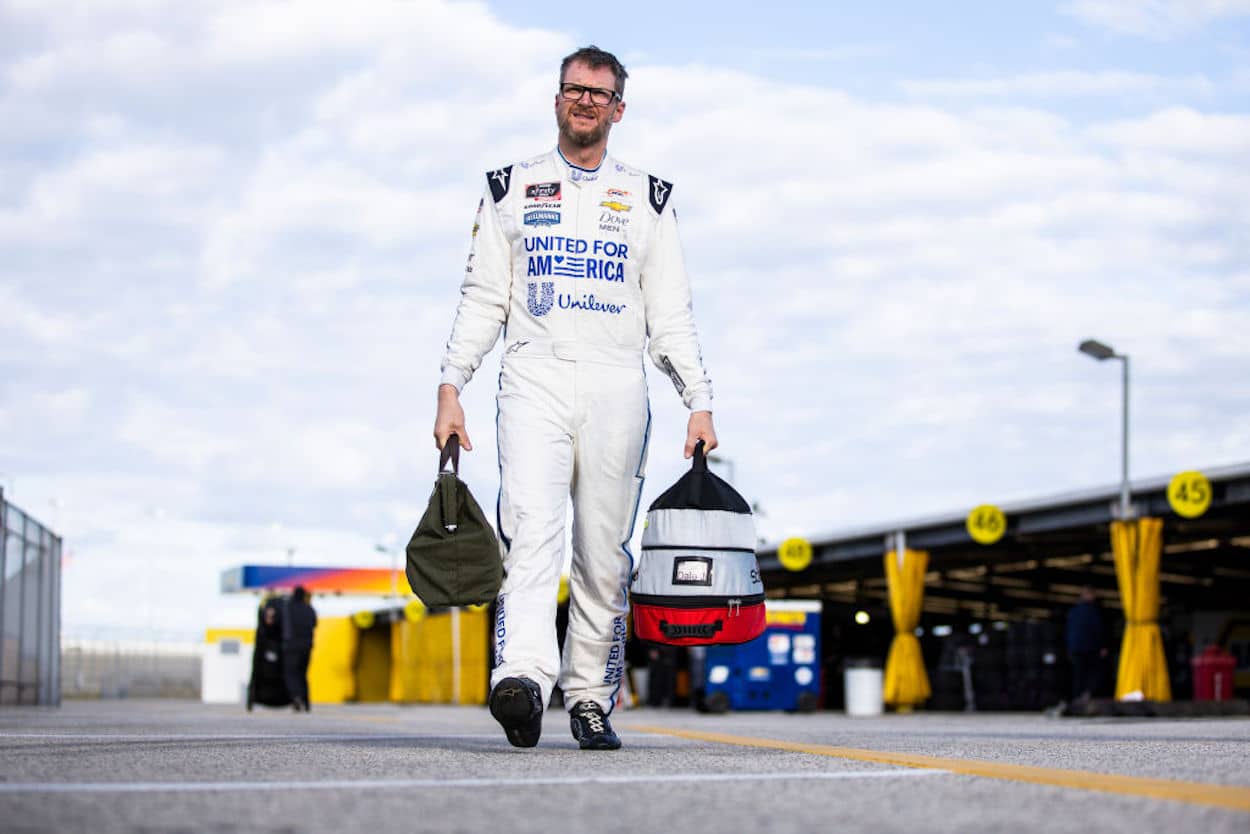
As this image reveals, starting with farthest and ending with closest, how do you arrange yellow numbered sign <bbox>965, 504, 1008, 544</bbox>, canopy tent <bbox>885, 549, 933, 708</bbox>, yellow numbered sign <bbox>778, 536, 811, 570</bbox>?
1. yellow numbered sign <bbox>778, 536, 811, 570</bbox>
2. yellow numbered sign <bbox>965, 504, 1008, 544</bbox>
3. canopy tent <bbox>885, 549, 933, 708</bbox>

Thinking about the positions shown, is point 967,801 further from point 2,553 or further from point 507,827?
point 2,553

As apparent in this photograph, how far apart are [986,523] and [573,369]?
23607 millimetres

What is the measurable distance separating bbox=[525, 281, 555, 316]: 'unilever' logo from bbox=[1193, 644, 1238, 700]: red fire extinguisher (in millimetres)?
21176

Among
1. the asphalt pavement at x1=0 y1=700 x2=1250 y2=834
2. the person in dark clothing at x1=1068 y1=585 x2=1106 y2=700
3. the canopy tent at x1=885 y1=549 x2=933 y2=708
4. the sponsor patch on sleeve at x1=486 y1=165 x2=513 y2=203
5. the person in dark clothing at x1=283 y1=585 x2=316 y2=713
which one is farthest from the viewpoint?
the canopy tent at x1=885 y1=549 x2=933 y2=708

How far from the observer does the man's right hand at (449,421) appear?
556 cm

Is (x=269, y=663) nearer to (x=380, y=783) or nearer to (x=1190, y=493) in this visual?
(x=1190, y=493)

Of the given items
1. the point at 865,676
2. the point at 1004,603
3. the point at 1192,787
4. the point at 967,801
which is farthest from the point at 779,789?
the point at 1004,603

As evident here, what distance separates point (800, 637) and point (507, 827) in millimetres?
26302

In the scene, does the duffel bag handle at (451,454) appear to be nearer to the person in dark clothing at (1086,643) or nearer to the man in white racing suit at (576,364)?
the man in white racing suit at (576,364)

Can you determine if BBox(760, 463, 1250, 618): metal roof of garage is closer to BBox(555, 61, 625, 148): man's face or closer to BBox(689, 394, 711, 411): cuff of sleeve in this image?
BBox(689, 394, 711, 411): cuff of sleeve

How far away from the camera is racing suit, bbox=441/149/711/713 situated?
5461mm

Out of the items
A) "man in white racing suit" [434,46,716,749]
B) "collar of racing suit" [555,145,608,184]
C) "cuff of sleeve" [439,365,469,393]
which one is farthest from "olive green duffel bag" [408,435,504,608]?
"collar of racing suit" [555,145,608,184]

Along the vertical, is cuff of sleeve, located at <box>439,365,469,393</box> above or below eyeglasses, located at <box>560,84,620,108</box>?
below

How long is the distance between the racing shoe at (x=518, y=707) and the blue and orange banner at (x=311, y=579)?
62383 millimetres
